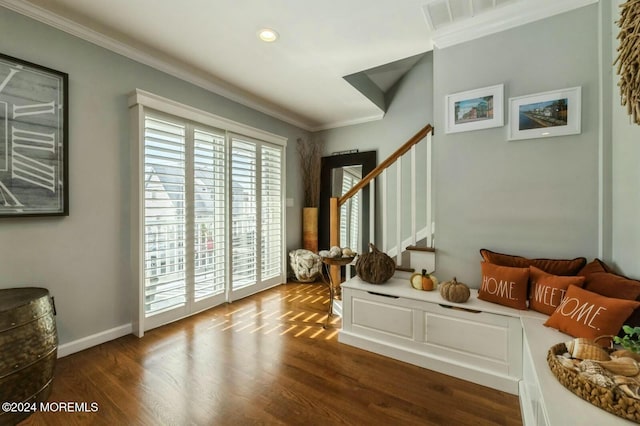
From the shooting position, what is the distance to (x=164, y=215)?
256 cm

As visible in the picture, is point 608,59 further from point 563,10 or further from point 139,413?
point 139,413

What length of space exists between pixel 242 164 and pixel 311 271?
184 cm

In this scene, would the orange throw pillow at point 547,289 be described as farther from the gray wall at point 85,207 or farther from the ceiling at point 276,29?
the gray wall at point 85,207

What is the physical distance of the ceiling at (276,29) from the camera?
194 centimetres

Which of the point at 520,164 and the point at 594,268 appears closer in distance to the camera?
the point at 594,268

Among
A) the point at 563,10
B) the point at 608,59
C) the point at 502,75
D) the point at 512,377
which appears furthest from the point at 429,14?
the point at 512,377

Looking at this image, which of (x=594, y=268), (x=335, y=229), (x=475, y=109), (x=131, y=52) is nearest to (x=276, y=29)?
(x=131, y=52)

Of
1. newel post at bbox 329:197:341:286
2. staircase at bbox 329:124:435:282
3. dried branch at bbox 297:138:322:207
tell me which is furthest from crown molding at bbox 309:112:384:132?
newel post at bbox 329:197:341:286

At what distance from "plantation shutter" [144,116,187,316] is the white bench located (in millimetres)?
1711

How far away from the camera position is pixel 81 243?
2146 mm

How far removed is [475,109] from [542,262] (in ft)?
4.16

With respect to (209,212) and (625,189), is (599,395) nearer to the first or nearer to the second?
(625,189)

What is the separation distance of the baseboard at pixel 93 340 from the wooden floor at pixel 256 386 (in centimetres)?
5

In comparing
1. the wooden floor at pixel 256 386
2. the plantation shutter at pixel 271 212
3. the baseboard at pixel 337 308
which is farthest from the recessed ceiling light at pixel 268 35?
the baseboard at pixel 337 308
